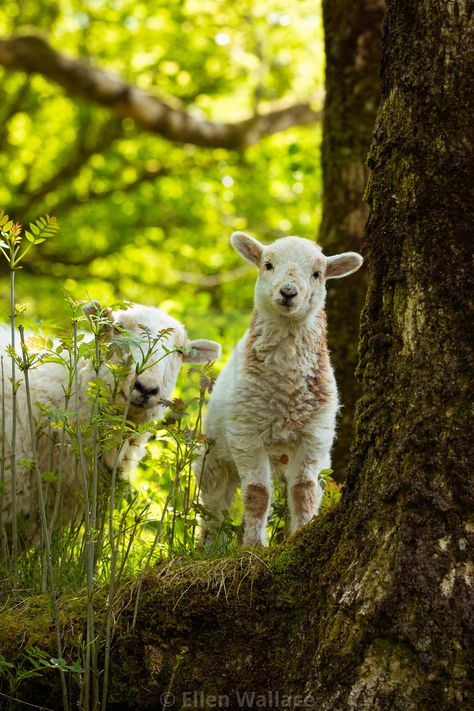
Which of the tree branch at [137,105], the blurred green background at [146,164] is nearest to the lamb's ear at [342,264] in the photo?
the tree branch at [137,105]

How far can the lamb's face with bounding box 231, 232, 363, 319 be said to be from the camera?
4566 mm

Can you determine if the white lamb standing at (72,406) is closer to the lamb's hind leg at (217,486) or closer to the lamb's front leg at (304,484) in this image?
the lamb's hind leg at (217,486)

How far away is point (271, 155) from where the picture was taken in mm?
18375

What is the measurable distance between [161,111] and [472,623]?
1140 centimetres

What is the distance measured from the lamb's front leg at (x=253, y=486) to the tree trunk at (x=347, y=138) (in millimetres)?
2217

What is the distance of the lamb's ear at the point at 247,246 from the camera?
16.2 ft

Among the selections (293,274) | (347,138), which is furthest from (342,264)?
(347,138)

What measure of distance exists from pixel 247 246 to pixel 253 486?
1320 millimetres

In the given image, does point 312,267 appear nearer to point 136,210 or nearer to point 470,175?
point 470,175

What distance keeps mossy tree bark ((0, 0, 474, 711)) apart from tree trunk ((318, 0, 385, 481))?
337cm

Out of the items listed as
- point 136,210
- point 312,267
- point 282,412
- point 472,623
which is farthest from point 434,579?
point 136,210

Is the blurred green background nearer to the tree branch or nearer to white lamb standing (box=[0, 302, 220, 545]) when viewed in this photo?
the tree branch

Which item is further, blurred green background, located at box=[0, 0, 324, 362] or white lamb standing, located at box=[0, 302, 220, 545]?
blurred green background, located at box=[0, 0, 324, 362]

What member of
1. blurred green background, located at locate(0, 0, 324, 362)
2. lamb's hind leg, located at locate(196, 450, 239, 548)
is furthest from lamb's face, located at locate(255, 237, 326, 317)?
blurred green background, located at locate(0, 0, 324, 362)
